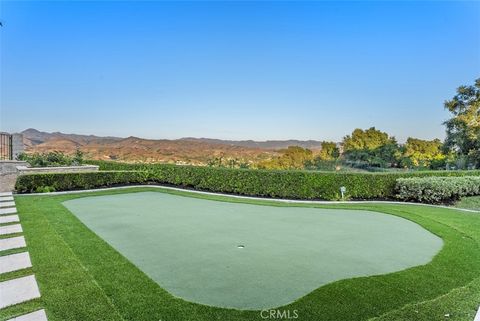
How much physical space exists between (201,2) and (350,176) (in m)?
8.03

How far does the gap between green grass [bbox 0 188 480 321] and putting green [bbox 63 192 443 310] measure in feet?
0.59

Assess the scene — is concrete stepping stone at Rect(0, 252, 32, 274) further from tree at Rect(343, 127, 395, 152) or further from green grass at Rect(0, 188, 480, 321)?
tree at Rect(343, 127, 395, 152)

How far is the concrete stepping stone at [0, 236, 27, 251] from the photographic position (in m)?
3.89

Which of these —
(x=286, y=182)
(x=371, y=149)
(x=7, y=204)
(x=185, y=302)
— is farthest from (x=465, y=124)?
(x=7, y=204)

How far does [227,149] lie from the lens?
15.0 metres

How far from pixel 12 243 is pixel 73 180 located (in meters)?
6.80

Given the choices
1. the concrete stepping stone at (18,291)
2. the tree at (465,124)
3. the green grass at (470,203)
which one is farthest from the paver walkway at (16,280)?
the tree at (465,124)

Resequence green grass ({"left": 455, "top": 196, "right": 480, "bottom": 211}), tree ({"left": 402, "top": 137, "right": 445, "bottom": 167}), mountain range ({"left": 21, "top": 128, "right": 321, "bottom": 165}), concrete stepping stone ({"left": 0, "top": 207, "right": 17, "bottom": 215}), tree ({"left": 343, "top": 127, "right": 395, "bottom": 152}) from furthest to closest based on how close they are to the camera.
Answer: tree ({"left": 343, "top": 127, "right": 395, "bottom": 152}) → tree ({"left": 402, "top": 137, "right": 445, "bottom": 167}) → mountain range ({"left": 21, "top": 128, "right": 321, "bottom": 165}) → green grass ({"left": 455, "top": 196, "right": 480, "bottom": 211}) → concrete stepping stone ({"left": 0, "top": 207, "right": 17, "bottom": 215})

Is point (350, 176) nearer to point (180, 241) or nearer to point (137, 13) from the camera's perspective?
point (180, 241)

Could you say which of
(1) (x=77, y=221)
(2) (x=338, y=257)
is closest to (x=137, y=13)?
(1) (x=77, y=221)

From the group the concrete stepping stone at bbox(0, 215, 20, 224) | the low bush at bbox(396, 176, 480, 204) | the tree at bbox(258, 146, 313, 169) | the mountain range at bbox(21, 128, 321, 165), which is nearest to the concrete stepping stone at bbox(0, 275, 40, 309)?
the concrete stepping stone at bbox(0, 215, 20, 224)

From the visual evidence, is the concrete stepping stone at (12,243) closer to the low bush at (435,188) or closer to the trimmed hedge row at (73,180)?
the trimmed hedge row at (73,180)

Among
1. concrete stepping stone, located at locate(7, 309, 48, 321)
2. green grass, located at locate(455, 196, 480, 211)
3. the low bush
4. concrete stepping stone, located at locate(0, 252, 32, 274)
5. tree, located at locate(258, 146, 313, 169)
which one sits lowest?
concrete stepping stone, located at locate(0, 252, 32, 274)

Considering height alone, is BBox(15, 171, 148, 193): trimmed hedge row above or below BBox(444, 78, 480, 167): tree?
below
